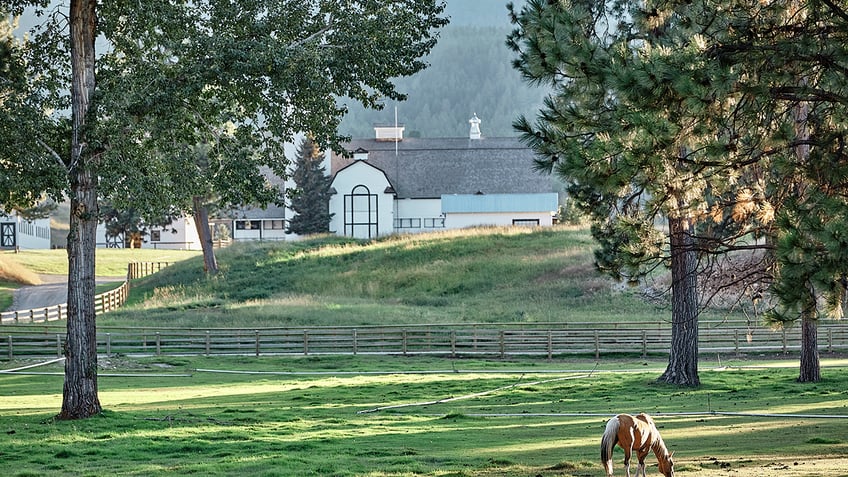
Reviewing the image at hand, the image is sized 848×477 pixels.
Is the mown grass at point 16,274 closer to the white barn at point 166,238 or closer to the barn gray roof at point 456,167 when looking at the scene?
the barn gray roof at point 456,167

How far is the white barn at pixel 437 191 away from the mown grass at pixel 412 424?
48.4 meters

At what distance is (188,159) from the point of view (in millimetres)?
20750

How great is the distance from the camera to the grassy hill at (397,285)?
46562mm

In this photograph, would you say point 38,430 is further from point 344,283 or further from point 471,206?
point 471,206

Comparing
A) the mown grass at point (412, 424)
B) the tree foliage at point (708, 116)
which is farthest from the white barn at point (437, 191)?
the tree foliage at point (708, 116)

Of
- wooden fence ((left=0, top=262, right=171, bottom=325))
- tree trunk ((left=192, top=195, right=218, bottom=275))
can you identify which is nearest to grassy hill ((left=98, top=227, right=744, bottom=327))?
tree trunk ((left=192, top=195, right=218, bottom=275))

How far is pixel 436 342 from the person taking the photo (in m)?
39.2

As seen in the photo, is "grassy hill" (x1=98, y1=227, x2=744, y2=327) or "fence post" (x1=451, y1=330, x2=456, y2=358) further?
"grassy hill" (x1=98, y1=227, x2=744, y2=327)

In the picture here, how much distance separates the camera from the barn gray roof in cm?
8319

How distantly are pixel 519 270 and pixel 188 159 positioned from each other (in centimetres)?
3843

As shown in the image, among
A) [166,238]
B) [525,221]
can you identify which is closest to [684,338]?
[525,221]

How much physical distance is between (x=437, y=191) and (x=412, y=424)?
6334 cm

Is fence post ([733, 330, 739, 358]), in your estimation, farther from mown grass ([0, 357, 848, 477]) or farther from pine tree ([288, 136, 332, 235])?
pine tree ([288, 136, 332, 235])

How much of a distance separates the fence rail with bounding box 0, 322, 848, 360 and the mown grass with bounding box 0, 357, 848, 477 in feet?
17.3
